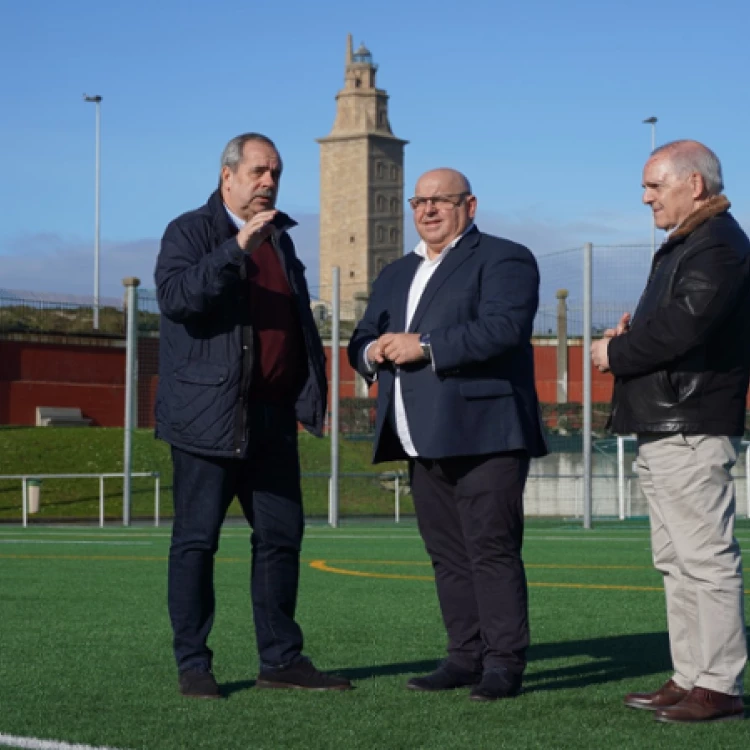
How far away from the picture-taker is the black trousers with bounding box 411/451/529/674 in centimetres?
517

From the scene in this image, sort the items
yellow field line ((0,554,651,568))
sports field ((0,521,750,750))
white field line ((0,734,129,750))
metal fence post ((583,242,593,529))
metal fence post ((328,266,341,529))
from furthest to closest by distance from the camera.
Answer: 1. metal fence post ((328,266,341,529))
2. metal fence post ((583,242,593,529))
3. yellow field line ((0,554,651,568))
4. sports field ((0,521,750,750))
5. white field line ((0,734,129,750))

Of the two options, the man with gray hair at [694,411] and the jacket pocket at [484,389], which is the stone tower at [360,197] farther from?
the man with gray hair at [694,411]

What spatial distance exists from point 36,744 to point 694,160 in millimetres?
2398

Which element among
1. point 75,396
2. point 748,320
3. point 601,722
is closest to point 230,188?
point 748,320

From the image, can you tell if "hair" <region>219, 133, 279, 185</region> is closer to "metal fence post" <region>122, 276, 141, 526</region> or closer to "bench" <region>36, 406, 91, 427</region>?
"metal fence post" <region>122, 276, 141, 526</region>

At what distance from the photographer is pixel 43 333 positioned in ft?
121

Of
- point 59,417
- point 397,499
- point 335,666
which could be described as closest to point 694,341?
point 335,666

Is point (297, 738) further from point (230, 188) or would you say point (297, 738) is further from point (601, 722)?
point (230, 188)

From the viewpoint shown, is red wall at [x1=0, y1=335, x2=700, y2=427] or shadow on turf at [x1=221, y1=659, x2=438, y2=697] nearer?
shadow on turf at [x1=221, y1=659, x2=438, y2=697]

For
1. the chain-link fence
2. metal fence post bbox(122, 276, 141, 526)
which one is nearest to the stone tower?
the chain-link fence

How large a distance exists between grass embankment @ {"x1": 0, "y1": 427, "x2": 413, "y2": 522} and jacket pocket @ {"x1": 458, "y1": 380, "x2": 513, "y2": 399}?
2270 centimetres

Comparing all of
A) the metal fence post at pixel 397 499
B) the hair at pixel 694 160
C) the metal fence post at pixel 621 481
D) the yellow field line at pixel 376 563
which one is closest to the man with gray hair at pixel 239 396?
the hair at pixel 694 160

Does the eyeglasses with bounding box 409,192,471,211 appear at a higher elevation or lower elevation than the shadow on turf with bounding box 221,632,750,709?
higher

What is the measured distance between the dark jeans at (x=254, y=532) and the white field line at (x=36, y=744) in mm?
1026
